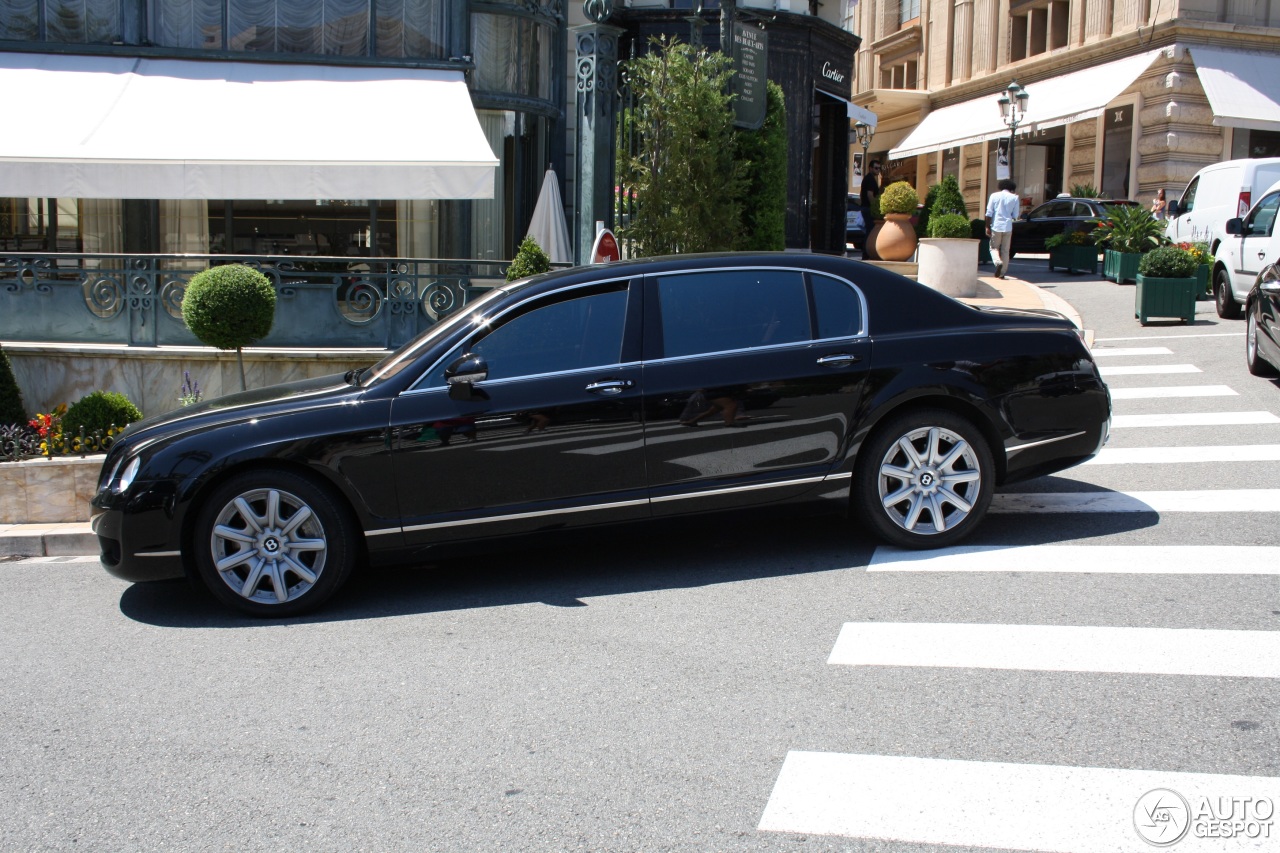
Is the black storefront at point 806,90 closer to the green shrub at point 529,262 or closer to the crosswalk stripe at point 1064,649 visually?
→ the green shrub at point 529,262

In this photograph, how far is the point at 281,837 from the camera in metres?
3.68

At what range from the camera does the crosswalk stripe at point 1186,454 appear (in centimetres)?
870

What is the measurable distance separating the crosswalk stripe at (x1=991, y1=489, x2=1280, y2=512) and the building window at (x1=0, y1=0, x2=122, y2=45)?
13.1 m

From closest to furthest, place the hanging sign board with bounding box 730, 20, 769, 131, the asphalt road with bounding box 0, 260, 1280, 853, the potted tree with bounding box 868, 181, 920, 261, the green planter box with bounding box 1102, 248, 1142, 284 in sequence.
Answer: the asphalt road with bounding box 0, 260, 1280, 853
the hanging sign board with bounding box 730, 20, 769, 131
the potted tree with bounding box 868, 181, 920, 261
the green planter box with bounding box 1102, 248, 1142, 284

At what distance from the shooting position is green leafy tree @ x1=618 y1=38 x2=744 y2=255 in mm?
13062

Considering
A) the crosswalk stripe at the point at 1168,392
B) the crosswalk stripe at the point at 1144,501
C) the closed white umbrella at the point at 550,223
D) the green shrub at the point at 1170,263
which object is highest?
the closed white umbrella at the point at 550,223

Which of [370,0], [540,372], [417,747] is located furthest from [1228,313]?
[417,747]

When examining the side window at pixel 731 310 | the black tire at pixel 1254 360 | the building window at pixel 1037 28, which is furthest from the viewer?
the building window at pixel 1037 28

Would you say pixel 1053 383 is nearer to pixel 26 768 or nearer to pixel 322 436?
pixel 322 436

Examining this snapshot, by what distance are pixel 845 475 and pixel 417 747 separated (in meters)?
2.91

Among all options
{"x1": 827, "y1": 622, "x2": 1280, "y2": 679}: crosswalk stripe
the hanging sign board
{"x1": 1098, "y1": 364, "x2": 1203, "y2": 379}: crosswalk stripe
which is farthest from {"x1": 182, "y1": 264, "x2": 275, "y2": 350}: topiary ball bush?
{"x1": 1098, "y1": 364, "x2": 1203, "y2": 379}: crosswalk stripe

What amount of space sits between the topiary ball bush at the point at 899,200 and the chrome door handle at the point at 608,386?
14991 millimetres

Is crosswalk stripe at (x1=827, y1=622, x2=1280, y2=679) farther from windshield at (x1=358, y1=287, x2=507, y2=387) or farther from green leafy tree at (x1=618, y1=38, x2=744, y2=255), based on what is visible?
green leafy tree at (x1=618, y1=38, x2=744, y2=255)

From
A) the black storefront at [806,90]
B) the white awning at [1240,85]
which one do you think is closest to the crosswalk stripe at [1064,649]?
the black storefront at [806,90]
